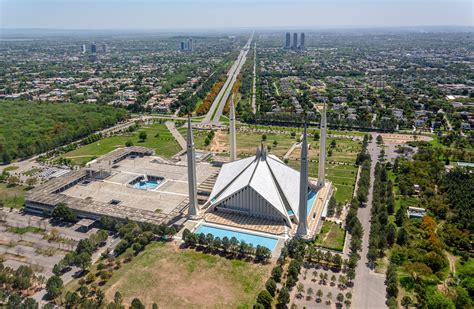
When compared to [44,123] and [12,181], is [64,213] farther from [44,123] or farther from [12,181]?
[44,123]

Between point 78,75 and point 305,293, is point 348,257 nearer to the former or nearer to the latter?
point 305,293

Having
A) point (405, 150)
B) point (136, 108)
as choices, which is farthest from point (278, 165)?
point (136, 108)

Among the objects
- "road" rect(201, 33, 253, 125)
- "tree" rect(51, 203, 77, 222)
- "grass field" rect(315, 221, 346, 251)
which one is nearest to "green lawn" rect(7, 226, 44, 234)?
"tree" rect(51, 203, 77, 222)

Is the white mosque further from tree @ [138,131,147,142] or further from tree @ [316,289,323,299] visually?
tree @ [138,131,147,142]

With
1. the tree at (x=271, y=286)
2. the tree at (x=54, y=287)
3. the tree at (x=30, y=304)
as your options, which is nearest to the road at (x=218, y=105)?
the tree at (x=271, y=286)

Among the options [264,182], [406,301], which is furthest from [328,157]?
[406,301]

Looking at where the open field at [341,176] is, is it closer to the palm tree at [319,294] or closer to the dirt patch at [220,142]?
the dirt patch at [220,142]
